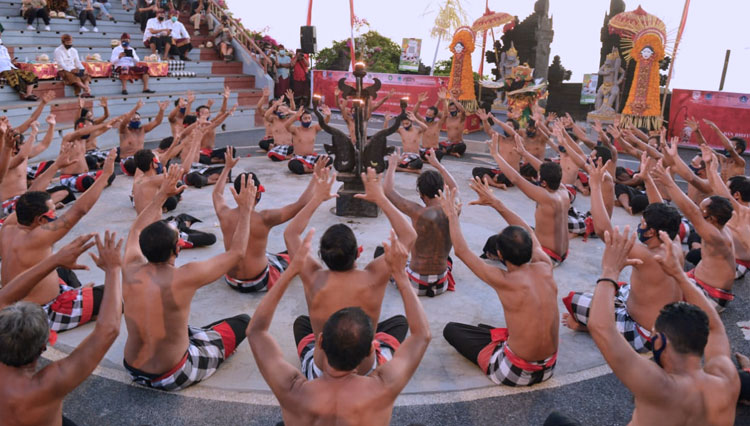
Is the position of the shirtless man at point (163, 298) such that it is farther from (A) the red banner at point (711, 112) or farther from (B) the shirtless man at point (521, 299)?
(A) the red banner at point (711, 112)

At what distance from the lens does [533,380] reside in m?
3.80

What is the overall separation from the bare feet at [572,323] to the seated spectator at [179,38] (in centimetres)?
1639

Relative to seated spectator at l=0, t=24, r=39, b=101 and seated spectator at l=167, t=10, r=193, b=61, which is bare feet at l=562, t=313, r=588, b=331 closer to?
seated spectator at l=0, t=24, r=39, b=101

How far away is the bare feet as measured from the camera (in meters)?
4.63

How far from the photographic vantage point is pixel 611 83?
19172mm

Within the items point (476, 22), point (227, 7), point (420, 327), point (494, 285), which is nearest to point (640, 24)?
point (476, 22)

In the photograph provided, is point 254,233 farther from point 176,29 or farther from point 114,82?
point 176,29

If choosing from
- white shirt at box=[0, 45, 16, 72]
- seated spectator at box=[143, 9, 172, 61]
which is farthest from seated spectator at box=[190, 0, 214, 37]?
white shirt at box=[0, 45, 16, 72]

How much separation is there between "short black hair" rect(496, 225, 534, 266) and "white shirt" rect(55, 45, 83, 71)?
536 inches

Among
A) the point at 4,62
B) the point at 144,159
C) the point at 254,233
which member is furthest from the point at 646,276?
the point at 4,62

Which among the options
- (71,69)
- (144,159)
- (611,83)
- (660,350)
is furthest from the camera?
(611,83)

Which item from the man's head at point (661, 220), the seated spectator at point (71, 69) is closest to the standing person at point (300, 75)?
the seated spectator at point (71, 69)

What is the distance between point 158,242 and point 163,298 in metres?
0.36

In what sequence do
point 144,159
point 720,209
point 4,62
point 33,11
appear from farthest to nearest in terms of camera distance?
point 33,11 < point 4,62 < point 144,159 < point 720,209
